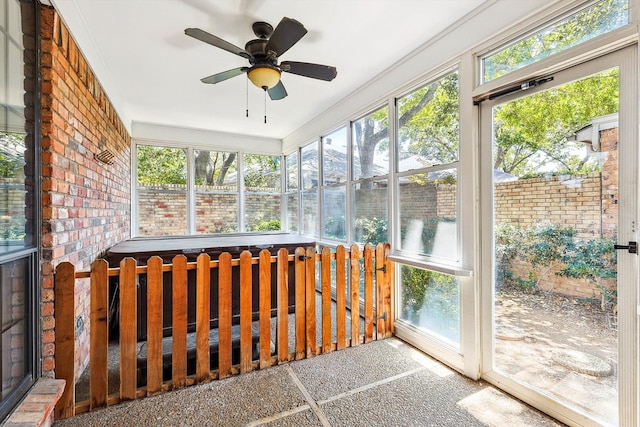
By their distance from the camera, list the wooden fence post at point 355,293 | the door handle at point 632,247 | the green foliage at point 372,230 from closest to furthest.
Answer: the door handle at point 632,247 < the wooden fence post at point 355,293 < the green foliage at point 372,230

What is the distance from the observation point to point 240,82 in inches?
130

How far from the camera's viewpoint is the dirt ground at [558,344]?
1.62 m

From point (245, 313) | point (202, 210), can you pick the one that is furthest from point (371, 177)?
point (202, 210)

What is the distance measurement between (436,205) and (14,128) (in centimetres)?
287

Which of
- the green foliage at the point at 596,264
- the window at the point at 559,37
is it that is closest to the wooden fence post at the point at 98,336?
the green foliage at the point at 596,264

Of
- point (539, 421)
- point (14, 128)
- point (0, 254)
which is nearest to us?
point (0, 254)

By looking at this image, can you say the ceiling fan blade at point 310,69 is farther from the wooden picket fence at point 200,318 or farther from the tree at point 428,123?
the wooden picket fence at point 200,318

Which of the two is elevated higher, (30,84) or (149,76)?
(149,76)

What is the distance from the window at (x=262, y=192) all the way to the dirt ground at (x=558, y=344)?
456cm

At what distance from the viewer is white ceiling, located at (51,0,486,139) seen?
2094mm

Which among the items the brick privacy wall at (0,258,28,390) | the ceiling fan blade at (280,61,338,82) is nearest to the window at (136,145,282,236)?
the ceiling fan blade at (280,61,338,82)

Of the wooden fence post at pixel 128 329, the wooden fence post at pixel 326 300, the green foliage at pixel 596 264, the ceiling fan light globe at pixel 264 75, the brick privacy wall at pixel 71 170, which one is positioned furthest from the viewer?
the wooden fence post at pixel 326 300

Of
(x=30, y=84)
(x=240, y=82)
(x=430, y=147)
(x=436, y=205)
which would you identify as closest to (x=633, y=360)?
(x=436, y=205)

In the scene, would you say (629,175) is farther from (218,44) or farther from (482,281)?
(218,44)
